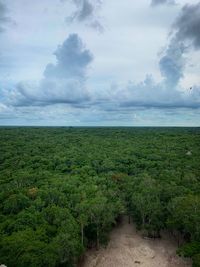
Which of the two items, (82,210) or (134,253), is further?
(82,210)

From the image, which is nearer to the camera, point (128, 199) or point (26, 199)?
point (26, 199)

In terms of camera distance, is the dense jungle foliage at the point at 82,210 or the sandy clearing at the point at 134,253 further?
the sandy clearing at the point at 134,253

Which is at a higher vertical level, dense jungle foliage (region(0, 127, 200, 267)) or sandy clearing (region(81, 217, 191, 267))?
dense jungle foliage (region(0, 127, 200, 267))

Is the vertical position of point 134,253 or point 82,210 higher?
point 82,210

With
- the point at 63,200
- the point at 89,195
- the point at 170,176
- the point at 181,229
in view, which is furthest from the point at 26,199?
the point at 170,176

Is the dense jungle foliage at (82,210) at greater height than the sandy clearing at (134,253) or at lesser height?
greater

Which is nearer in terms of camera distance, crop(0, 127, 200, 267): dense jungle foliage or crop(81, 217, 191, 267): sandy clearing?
crop(0, 127, 200, 267): dense jungle foliage

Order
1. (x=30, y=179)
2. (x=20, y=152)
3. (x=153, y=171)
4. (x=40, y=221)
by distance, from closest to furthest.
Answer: (x=40, y=221) → (x=30, y=179) → (x=153, y=171) → (x=20, y=152)

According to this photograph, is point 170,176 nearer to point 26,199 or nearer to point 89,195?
point 89,195
